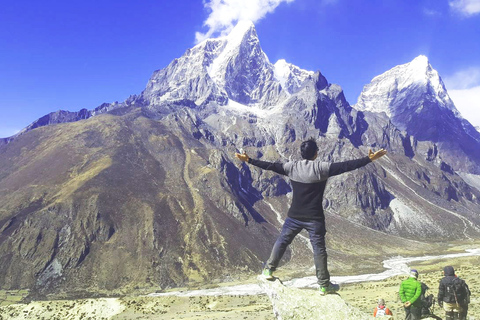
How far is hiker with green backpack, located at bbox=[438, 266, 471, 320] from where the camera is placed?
523 inches

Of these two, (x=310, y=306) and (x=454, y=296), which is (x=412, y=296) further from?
(x=310, y=306)

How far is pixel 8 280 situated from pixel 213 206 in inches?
2959

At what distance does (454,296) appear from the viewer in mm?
13297

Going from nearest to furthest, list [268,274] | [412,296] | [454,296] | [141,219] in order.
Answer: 1. [268,274]
2. [412,296]
3. [454,296]
4. [141,219]

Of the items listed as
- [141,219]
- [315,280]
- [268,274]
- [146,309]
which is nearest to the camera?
[268,274]

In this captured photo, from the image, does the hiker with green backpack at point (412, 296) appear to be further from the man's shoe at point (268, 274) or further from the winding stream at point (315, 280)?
the winding stream at point (315, 280)

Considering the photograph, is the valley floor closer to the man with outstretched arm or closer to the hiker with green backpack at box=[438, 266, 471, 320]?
the hiker with green backpack at box=[438, 266, 471, 320]

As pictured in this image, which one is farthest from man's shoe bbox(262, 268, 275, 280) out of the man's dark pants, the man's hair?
the man's hair

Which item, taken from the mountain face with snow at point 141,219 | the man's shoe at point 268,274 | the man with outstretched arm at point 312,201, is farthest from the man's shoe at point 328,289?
the mountain face with snow at point 141,219

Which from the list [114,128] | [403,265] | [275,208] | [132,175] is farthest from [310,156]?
[114,128]

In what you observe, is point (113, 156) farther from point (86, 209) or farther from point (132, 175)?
point (86, 209)

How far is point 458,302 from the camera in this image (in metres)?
13.2

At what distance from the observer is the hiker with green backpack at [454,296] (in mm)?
13273

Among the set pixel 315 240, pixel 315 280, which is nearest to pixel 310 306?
pixel 315 240
